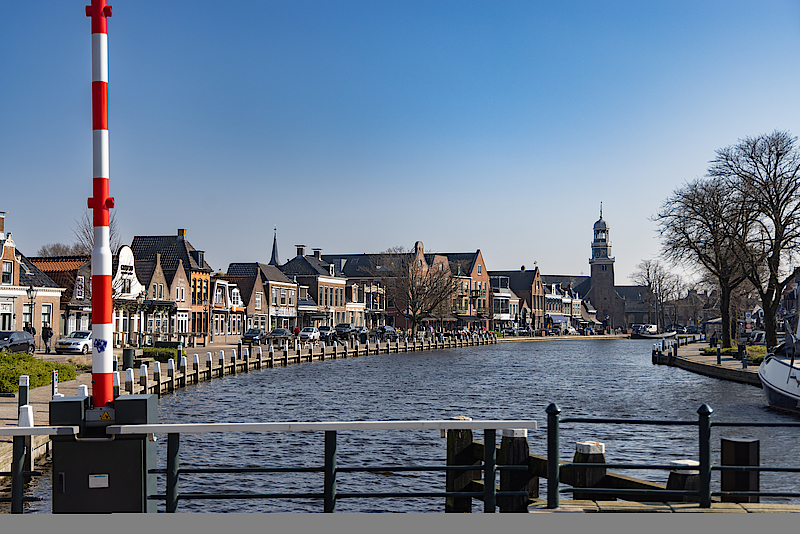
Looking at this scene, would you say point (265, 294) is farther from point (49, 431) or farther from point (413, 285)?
point (49, 431)

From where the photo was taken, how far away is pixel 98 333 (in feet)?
25.4

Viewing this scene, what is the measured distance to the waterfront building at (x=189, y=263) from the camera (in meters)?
77.9

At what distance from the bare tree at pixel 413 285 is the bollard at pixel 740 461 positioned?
295ft

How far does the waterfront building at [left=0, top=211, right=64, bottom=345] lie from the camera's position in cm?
5228

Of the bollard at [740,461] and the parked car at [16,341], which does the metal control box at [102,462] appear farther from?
the parked car at [16,341]

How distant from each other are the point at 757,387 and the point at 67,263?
161 ft

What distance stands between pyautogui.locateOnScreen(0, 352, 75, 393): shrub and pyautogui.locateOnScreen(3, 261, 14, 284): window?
895 inches

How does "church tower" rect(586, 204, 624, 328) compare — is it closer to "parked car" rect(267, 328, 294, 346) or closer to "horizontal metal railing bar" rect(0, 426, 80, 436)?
"parked car" rect(267, 328, 294, 346)

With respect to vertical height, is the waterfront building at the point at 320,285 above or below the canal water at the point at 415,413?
above

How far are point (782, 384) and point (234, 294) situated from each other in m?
64.2

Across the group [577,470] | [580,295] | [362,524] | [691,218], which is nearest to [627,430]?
[577,470]

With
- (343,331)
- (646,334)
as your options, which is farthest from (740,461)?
(646,334)

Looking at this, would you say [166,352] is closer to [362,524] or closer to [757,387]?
[757,387]

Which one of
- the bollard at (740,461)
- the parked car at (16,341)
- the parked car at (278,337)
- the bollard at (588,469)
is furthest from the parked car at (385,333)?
the bollard at (740,461)
